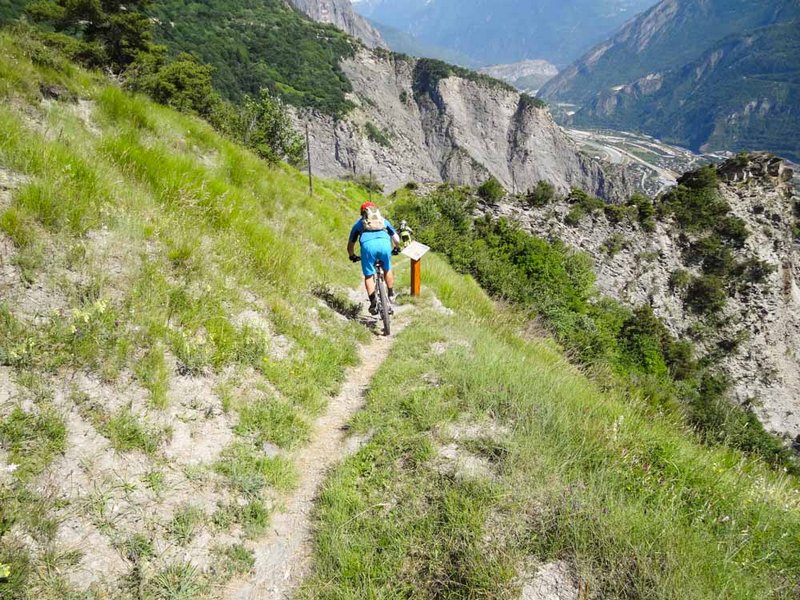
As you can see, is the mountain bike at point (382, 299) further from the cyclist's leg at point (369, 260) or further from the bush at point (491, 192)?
the bush at point (491, 192)

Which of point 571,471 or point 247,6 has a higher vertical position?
point 247,6

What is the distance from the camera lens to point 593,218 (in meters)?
28.3

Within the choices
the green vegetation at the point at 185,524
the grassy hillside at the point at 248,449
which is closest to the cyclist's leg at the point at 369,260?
the grassy hillside at the point at 248,449

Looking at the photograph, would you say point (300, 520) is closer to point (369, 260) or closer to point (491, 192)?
point (369, 260)

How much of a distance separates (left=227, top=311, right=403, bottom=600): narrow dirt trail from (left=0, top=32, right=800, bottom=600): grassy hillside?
11 centimetres

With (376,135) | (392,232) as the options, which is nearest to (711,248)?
(392,232)

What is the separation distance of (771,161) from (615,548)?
134ft

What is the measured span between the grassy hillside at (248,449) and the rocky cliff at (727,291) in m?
24.1

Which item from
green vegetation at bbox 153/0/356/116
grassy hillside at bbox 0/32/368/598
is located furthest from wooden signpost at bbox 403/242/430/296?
green vegetation at bbox 153/0/356/116

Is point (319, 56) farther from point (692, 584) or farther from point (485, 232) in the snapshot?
point (692, 584)

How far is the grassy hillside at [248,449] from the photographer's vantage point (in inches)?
107

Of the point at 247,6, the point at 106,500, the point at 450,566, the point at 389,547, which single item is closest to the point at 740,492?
the point at 450,566

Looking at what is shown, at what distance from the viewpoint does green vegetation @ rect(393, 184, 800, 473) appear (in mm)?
19750

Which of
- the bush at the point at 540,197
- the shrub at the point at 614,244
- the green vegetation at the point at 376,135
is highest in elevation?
the green vegetation at the point at 376,135
